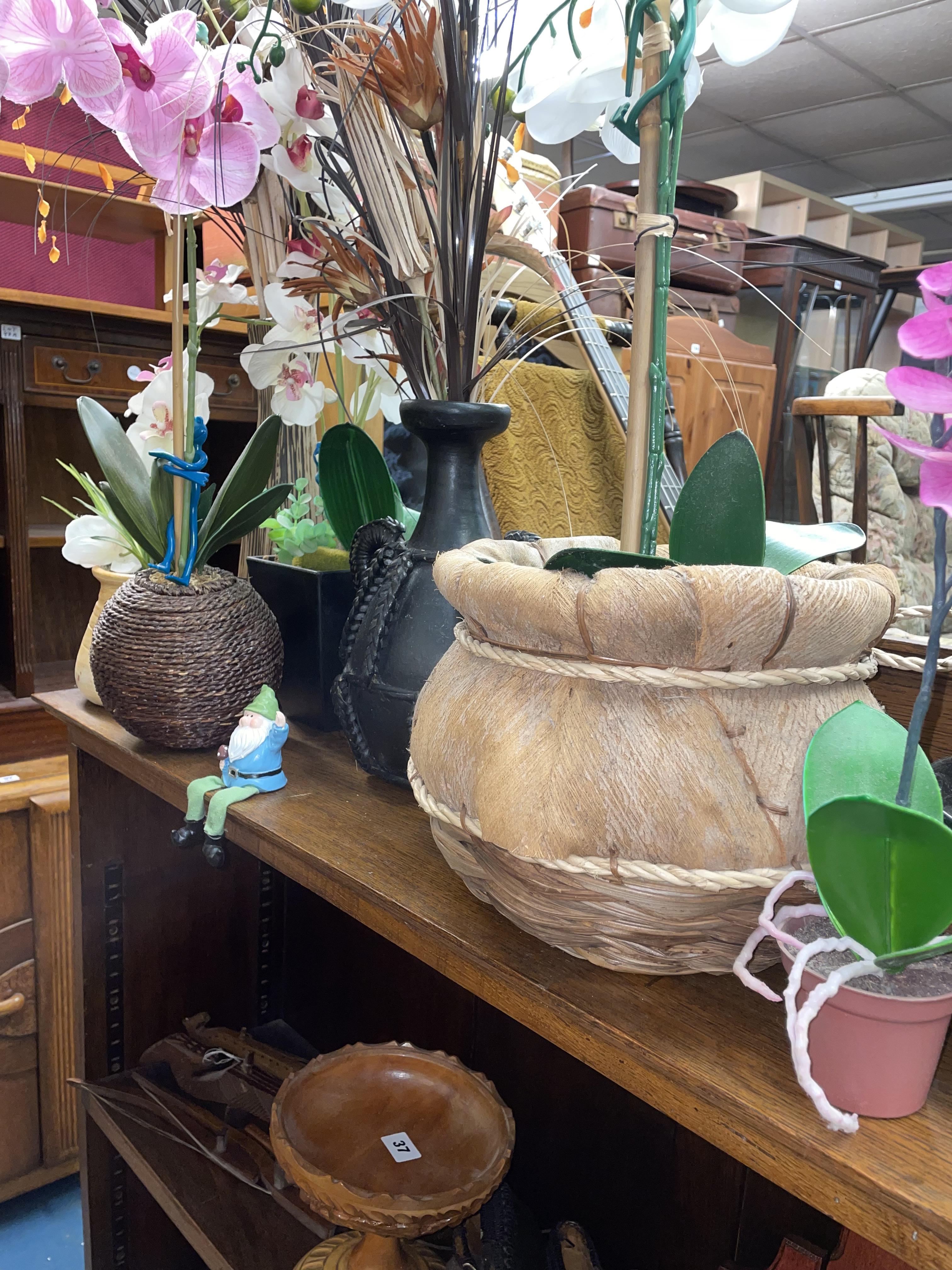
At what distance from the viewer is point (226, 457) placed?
206 cm

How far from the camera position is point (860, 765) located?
0.38m

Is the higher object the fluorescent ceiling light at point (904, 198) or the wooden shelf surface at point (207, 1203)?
the fluorescent ceiling light at point (904, 198)

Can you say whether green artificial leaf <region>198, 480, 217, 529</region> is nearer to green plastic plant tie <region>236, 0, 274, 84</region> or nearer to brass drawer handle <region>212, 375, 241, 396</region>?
green plastic plant tie <region>236, 0, 274, 84</region>

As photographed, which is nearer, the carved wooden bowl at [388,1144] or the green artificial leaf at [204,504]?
the carved wooden bowl at [388,1144]

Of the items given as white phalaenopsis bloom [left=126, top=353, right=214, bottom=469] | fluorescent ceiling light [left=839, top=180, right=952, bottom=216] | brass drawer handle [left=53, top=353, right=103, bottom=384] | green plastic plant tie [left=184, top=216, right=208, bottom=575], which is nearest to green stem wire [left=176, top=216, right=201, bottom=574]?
green plastic plant tie [left=184, top=216, right=208, bottom=575]

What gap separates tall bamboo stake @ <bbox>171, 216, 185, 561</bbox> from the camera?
2.51 feet

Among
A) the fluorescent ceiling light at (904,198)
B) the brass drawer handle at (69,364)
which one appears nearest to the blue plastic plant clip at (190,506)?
the brass drawer handle at (69,364)

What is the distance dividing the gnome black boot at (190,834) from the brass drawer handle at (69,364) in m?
1.14

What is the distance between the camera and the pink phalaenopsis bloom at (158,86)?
0.66 m

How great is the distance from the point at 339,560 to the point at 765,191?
420 centimetres

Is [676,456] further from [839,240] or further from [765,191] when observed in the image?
[839,240]

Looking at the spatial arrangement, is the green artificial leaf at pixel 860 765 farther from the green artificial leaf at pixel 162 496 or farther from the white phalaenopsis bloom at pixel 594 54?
the green artificial leaf at pixel 162 496

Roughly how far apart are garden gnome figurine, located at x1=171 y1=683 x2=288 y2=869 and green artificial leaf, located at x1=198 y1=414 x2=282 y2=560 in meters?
0.19

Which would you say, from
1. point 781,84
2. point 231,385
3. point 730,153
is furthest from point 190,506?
point 730,153
